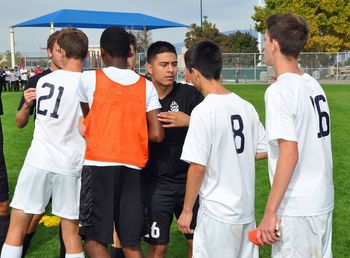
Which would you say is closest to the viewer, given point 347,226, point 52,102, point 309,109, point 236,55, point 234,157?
point 309,109

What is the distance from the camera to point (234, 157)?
2.99 meters

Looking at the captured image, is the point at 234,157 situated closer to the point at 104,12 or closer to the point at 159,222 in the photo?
the point at 159,222

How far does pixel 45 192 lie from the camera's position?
12.2ft

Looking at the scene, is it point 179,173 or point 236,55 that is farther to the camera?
point 236,55

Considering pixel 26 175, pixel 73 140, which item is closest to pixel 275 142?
pixel 73 140

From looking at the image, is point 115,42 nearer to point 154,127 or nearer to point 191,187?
point 154,127

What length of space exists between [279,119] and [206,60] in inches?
27.3

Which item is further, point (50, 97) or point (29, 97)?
point (29, 97)

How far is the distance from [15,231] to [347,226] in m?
3.60

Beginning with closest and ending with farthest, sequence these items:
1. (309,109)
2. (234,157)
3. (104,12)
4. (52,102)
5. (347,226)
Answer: (309,109), (234,157), (52,102), (347,226), (104,12)

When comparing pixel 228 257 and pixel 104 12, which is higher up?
pixel 104 12

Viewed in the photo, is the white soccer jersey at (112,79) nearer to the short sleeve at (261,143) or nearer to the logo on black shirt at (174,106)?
the logo on black shirt at (174,106)

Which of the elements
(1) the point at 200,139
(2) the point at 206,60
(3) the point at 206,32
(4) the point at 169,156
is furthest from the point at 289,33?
(3) the point at 206,32

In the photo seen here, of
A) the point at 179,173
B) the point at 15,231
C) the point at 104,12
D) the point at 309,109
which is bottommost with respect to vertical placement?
the point at 15,231
